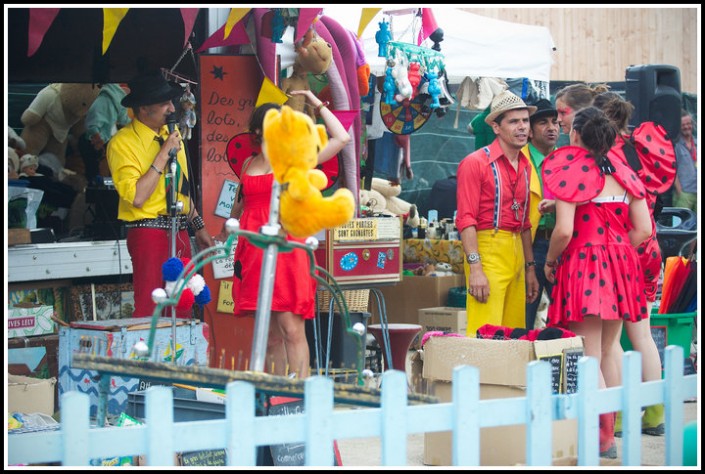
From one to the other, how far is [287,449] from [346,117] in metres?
2.67

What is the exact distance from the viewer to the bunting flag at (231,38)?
5.82 m

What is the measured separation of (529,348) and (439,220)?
286 inches

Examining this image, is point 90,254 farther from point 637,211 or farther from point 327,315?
point 637,211

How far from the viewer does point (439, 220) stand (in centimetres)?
1147

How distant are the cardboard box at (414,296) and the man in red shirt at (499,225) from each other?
3.54m

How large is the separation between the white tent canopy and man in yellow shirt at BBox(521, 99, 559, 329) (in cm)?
251

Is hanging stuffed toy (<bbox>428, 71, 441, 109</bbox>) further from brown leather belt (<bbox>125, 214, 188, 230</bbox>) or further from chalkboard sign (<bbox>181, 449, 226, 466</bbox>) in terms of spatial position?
chalkboard sign (<bbox>181, 449, 226, 466</bbox>)

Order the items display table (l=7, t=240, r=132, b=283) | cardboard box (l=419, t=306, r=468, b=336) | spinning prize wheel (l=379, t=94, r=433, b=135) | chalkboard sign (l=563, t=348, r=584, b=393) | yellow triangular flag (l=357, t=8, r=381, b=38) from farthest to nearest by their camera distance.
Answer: cardboard box (l=419, t=306, r=468, b=336) → spinning prize wheel (l=379, t=94, r=433, b=135) → display table (l=7, t=240, r=132, b=283) → yellow triangular flag (l=357, t=8, r=381, b=38) → chalkboard sign (l=563, t=348, r=584, b=393)

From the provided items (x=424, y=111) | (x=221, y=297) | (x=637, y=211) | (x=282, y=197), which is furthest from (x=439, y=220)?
(x=282, y=197)

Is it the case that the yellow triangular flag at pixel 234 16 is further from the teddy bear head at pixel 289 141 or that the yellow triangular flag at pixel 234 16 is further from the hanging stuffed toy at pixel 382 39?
the teddy bear head at pixel 289 141

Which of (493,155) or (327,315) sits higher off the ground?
(493,155)

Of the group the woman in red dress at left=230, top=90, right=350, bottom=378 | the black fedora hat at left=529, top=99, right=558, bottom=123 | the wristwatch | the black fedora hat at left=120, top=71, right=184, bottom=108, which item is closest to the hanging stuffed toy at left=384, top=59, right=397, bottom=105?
the black fedora hat at left=529, top=99, right=558, bottom=123

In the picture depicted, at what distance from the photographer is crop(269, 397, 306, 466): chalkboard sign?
147 inches

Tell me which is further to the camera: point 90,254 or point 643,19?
point 643,19
